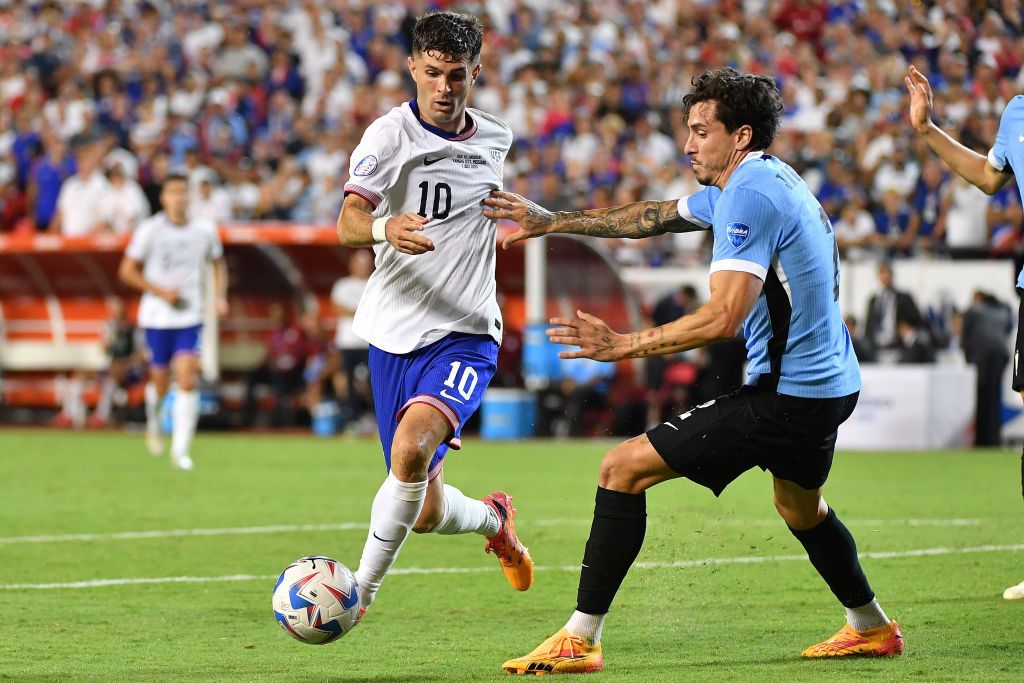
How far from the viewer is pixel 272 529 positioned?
33.4 ft

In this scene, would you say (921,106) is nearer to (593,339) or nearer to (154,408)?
(593,339)

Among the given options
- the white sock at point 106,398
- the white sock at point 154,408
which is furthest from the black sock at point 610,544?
the white sock at point 106,398

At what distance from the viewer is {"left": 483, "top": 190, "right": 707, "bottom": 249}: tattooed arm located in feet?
19.8

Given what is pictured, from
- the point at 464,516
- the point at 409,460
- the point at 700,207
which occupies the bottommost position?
the point at 464,516

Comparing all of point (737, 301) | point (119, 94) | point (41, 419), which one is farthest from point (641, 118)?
point (737, 301)

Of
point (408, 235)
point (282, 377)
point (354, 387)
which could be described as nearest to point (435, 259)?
point (408, 235)

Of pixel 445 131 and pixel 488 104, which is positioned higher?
pixel 488 104

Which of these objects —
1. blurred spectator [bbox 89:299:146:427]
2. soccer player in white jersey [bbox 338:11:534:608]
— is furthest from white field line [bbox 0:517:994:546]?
blurred spectator [bbox 89:299:146:427]

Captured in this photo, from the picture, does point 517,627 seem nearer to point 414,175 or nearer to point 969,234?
point 414,175

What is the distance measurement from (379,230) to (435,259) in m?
0.75

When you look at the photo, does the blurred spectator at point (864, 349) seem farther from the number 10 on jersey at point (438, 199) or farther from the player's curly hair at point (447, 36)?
the player's curly hair at point (447, 36)

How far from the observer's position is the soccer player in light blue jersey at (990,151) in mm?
6168

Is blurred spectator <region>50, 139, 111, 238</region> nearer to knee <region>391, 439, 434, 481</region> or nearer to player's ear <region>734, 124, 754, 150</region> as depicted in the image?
knee <region>391, 439, 434, 481</region>

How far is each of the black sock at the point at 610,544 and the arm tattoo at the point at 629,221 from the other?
1.13 meters
